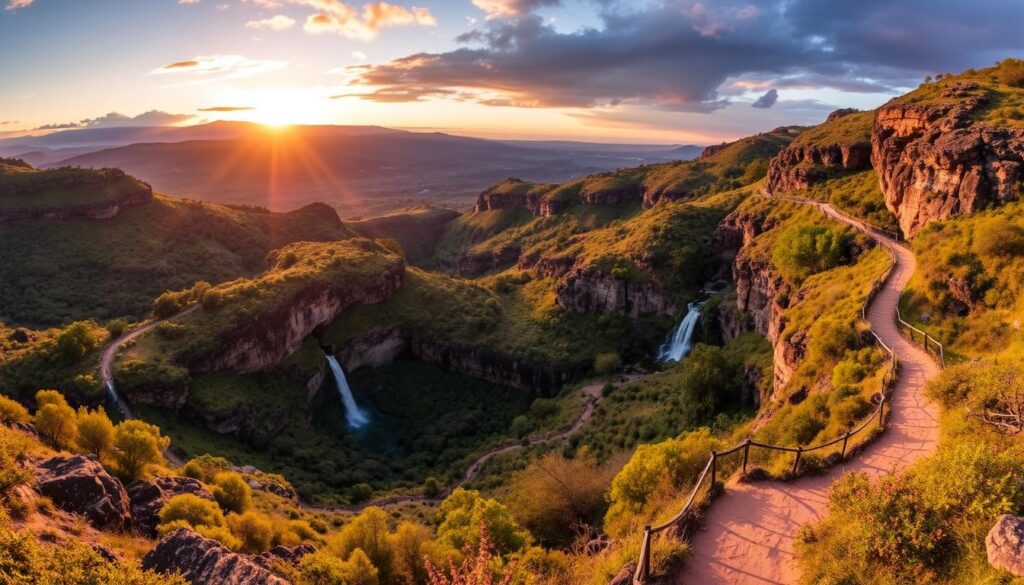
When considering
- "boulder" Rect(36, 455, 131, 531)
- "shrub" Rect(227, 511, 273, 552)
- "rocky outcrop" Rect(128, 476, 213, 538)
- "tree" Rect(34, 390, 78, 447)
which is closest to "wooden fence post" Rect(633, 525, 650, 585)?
"boulder" Rect(36, 455, 131, 531)

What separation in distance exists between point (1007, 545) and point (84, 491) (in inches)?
1270

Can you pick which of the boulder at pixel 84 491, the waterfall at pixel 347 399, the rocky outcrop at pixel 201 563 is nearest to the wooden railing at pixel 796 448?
the rocky outcrop at pixel 201 563

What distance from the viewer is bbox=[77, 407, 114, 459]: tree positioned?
33.0m

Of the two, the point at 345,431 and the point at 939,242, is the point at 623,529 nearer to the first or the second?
the point at 939,242

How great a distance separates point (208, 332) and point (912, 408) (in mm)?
68640

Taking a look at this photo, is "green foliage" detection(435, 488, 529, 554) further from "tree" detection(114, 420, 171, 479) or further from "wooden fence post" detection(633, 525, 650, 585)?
"tree" detection(114, 420, 171, 479)

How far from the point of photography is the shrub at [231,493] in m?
34.8

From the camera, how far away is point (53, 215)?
106 meters

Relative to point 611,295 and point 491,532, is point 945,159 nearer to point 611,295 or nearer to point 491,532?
point 491,532

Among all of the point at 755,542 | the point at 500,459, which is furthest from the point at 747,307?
the point at 755,542

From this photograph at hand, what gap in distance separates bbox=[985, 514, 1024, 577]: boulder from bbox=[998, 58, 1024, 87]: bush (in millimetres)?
75384

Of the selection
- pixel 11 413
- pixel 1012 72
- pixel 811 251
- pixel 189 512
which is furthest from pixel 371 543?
pixel 1012 72

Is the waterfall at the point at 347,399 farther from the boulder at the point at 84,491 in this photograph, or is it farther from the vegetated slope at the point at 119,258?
the boulder at the point at 84,491

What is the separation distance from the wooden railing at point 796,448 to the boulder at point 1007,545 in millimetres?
6825
